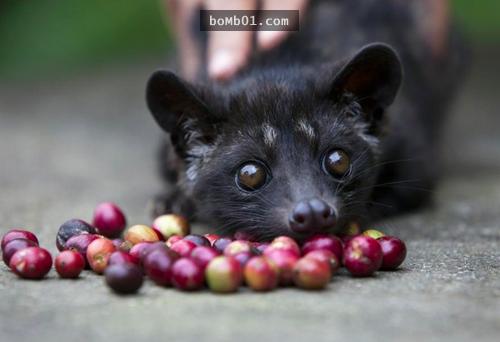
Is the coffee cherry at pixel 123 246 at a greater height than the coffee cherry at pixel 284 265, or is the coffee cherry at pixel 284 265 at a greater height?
the coffee cherry at pixel 123 246

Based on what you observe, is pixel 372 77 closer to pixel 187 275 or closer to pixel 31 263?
pixel 187 275

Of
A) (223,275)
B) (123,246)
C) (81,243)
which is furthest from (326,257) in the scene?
(81,243)

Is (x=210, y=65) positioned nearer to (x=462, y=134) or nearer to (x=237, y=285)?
(x=237, y=285)

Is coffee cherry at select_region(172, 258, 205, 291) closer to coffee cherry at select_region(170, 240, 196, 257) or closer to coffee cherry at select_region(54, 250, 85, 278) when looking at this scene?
coffee cherry at select_region(170, 240, 196, 257)

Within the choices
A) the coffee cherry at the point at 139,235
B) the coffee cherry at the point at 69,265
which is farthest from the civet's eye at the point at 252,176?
the coffee cherry at the point at 69,265

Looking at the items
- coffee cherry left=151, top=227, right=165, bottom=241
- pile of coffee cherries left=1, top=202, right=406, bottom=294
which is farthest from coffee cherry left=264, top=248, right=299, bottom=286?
coffee cherry left=151, top=227, right=165, bottom=241

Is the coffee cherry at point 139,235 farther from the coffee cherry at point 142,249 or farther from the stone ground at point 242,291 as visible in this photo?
the stone ground at point 242,291
